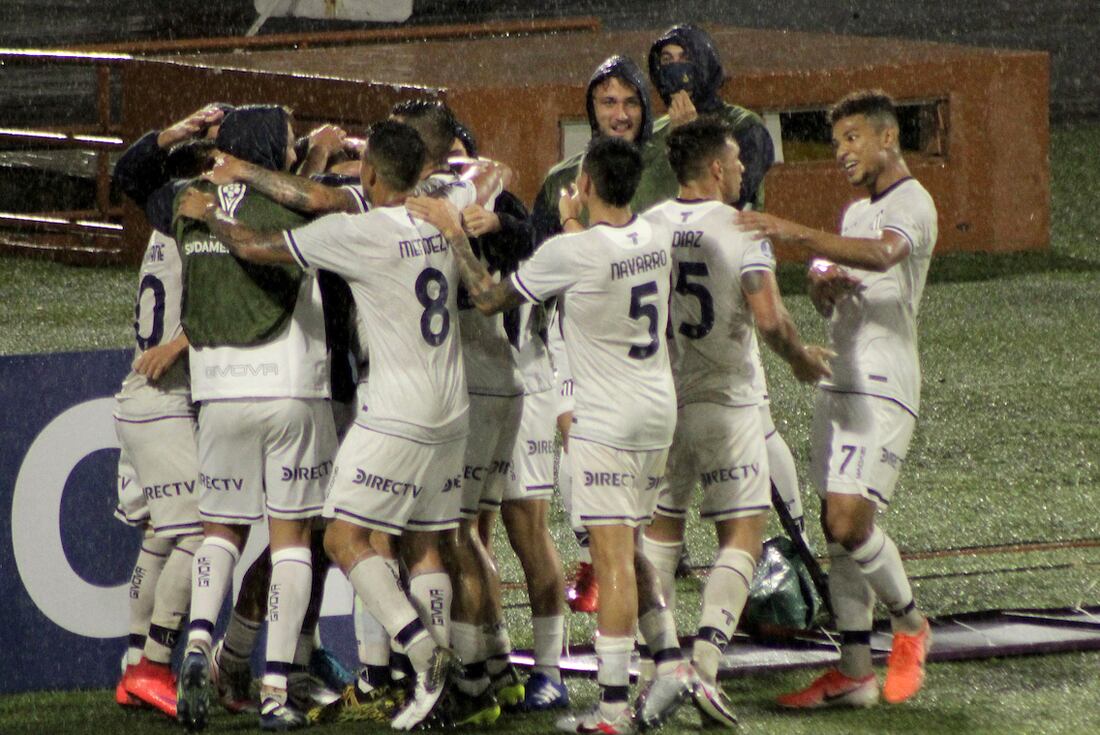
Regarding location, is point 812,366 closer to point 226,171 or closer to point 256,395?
point 256,395

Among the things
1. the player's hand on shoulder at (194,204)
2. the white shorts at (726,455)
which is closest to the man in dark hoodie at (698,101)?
the white shorts at (726,455)

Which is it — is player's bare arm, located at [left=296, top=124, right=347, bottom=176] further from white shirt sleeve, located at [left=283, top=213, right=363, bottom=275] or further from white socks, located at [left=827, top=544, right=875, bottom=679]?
white socks, located at [left=827, top=544, right=875, bottom=679]

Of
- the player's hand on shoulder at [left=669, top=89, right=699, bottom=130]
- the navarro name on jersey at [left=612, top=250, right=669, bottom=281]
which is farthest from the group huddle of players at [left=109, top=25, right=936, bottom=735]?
the player's hand on shoulder at [left=669, top=89, right=699, bottom=130]

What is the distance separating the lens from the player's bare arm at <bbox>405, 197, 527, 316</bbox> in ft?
17.2

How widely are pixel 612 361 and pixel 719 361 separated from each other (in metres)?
0.44

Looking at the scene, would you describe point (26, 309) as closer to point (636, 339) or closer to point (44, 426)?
point (44, 426)

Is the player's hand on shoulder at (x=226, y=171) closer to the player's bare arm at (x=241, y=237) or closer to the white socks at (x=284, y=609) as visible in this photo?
the player's bare arm at (x=241, y=237)

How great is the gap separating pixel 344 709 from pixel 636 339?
149 centimetres

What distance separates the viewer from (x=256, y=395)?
5.41 metres

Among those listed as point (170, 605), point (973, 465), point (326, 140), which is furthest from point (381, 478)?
point (973, 465)

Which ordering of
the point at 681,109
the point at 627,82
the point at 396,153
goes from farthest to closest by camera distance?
the point at 681,109 → the point at 627,82 → the point at 396,153

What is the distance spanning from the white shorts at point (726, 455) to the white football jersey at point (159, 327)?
165 cm

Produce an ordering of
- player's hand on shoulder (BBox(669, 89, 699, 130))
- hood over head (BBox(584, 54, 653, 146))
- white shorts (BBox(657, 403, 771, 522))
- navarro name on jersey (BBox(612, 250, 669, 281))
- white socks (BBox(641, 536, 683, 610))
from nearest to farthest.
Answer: navarro name on jersey (BBox(612, 250, 669, 281)), white shorts (BBox(657, 403, 771, 522)), white socks (BBox(641, 536, 683, 610)), hood over head (BBox(584, 54, 653, 146)), player's hand on shoulder (BBox(669, 89, 699, 130))

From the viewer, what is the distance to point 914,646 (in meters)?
5.73
